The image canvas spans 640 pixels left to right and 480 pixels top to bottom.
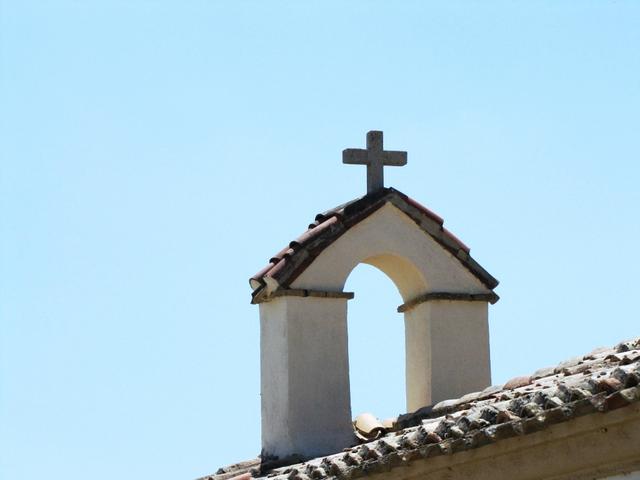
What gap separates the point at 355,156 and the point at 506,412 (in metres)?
4.09

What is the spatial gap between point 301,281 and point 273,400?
92cm

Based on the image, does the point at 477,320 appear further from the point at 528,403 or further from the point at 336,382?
the point at 528,403

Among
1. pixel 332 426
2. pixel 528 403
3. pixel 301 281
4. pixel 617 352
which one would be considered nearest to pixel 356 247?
pixel 301 281

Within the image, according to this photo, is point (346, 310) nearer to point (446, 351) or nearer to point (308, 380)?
point (308, 380)

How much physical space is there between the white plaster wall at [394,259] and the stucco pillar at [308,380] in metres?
0.21

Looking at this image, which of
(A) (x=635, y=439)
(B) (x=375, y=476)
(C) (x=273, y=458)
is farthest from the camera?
(C) (x=273, y=458)

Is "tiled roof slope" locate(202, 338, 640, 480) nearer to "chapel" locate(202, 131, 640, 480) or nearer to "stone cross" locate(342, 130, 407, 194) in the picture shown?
"chapel" locate(202, 131, 640, 480)

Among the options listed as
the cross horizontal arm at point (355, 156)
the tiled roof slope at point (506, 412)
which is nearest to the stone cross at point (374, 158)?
the cross horizontal arm at point (355, 156)

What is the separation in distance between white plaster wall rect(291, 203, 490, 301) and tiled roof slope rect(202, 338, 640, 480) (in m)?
1.34

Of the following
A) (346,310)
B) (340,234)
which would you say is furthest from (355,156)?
(346,310)

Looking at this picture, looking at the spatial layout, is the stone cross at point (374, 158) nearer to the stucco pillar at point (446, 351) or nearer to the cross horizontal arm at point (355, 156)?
the cross horizontal arm at point (355, 156)

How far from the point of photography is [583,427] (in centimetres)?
973

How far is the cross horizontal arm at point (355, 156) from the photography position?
13.8 m

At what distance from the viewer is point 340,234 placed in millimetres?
13656
